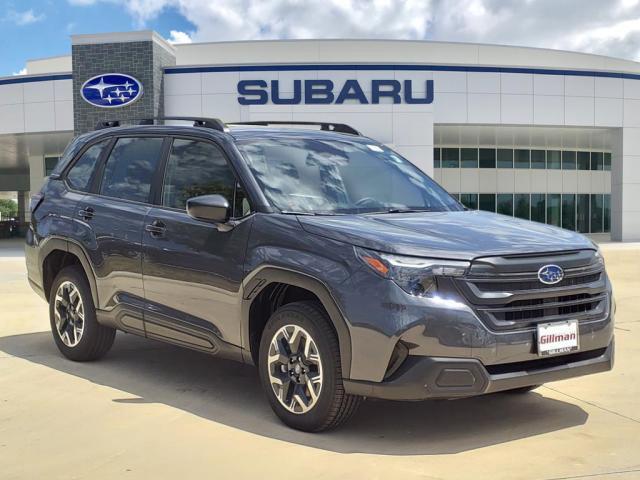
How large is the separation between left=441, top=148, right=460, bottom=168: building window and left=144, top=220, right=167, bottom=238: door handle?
29951 millimetres

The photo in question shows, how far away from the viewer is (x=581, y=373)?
13.5ft

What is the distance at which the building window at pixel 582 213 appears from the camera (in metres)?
35.7

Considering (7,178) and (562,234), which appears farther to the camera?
(7,178)

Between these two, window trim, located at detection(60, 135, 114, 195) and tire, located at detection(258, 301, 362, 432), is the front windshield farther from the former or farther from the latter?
window trim, located at detection(60, 135, 114, 195)

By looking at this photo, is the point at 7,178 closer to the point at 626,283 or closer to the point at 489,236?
the point at 626,283

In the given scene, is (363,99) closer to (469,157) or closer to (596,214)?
(469,157)

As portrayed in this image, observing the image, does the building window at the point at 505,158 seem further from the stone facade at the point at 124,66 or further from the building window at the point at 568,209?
the stone facade at the point at 124,66

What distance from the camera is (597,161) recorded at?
35969 millimetres

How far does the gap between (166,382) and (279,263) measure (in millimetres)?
1901

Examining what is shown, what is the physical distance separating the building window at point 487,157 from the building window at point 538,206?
105 inches

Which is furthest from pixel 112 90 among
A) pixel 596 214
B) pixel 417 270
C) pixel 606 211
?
pixel 606 211

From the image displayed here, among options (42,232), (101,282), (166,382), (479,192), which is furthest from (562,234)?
(479,192)

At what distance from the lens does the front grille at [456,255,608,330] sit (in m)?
3.75

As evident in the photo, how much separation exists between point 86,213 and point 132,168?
0.56 metres
